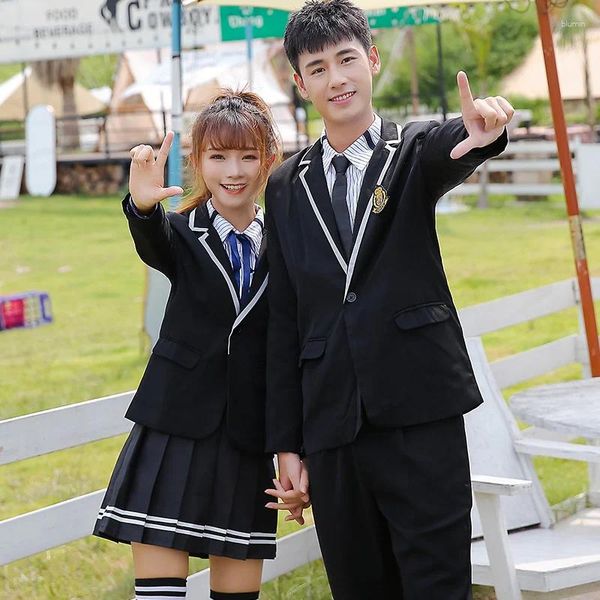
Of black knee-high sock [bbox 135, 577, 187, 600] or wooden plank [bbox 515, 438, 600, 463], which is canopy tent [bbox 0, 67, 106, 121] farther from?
black knee-high sock [bbox 135, 577, 187, 600]

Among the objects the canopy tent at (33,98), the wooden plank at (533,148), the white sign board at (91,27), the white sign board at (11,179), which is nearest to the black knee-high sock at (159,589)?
the white sign board at (91,27)

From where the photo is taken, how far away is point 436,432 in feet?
8.65

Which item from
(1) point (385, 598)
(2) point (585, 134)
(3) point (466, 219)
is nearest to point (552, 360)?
(1) point (385, 598)

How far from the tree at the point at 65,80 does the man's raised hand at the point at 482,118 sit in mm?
25770

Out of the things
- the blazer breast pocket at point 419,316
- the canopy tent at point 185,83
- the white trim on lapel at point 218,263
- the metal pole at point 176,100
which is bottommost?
the blazer breast pocket at point 419,316

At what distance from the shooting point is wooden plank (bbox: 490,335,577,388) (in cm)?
546

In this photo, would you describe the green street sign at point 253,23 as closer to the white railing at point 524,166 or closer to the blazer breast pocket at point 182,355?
the blazer breast pocket at point 182,355

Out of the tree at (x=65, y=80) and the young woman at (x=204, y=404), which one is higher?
the tree at (x=65, y=80)

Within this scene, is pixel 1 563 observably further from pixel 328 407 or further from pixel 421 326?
pixel 421 326

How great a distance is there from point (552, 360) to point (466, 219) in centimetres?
1253

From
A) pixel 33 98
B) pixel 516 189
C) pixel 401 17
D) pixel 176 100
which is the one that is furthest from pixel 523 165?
pixel 33 98

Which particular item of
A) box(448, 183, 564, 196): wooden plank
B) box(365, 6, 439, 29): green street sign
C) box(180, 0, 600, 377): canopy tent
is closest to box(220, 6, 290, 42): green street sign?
box(365, 6, 439, 29): green street sign

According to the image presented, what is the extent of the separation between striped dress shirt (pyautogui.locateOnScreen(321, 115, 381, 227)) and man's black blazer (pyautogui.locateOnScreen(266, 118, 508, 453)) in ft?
0.08

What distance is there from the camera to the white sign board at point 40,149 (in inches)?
709
